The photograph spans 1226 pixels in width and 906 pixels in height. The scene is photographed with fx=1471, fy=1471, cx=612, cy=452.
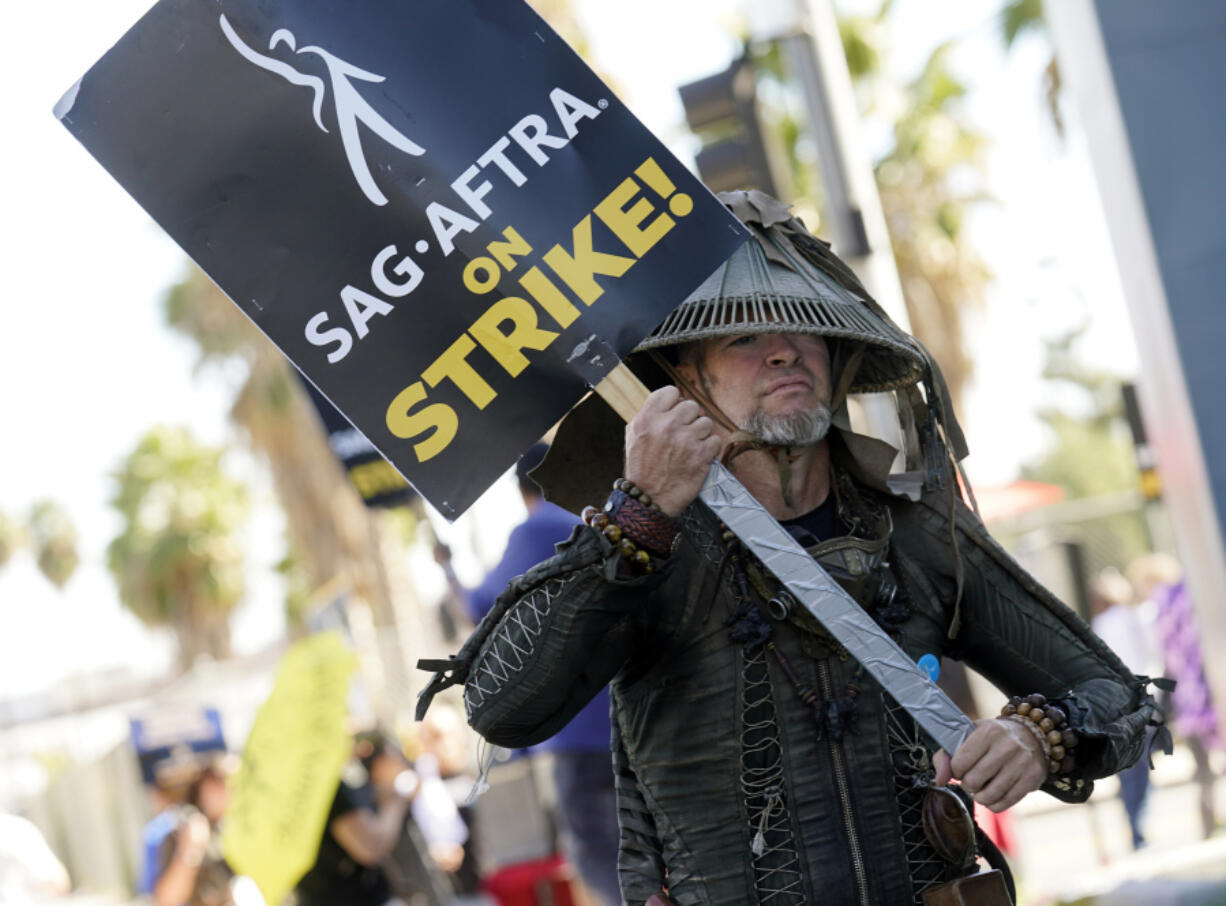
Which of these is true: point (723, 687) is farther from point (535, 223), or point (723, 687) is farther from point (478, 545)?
point (478, 545)

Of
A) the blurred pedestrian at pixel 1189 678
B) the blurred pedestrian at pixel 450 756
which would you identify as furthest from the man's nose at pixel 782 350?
the blurred pedestrian at pixel 1189 678

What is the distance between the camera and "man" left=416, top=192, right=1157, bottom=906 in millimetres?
2465

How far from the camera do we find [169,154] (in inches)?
98.8

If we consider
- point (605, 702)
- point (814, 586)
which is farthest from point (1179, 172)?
point (814, 586)

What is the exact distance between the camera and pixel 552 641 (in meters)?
2.45

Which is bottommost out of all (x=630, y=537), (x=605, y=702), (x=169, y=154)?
(x=605, y=702)

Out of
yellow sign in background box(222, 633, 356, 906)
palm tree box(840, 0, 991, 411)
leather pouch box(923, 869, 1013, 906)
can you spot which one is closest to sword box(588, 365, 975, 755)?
leather pouch box(923, 869, 1013, 906)

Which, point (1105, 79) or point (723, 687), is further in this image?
point (1105, 79)

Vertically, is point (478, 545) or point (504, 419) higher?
point (504, 419)

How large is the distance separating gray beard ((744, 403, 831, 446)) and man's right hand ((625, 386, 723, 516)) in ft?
1.03

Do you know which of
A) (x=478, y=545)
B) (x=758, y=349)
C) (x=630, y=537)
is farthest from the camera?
(x=478, y=545)

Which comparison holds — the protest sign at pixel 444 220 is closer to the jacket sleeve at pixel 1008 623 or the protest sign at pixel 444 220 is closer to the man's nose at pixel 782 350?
the man's nose at pixel 782 350

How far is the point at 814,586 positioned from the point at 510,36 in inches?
43.3

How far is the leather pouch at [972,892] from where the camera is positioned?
8.18 feet
